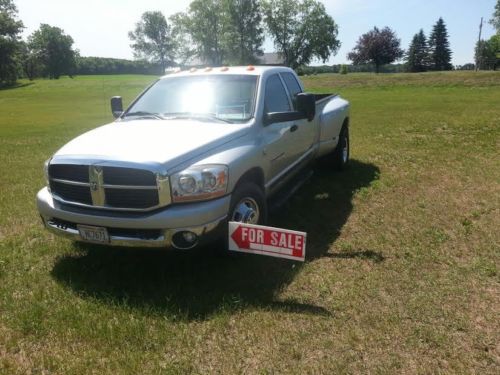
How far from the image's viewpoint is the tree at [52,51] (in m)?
89.3

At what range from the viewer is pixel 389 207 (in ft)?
19.8

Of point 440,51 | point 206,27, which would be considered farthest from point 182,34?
point 440,51

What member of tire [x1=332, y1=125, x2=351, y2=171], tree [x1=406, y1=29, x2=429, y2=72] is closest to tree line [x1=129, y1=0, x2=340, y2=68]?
tree [x1=406, y1=29, x2=429, y2=72]

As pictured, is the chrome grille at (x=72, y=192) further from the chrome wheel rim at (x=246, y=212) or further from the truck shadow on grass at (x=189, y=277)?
the chrome wheel rim at (x=246, y=212)

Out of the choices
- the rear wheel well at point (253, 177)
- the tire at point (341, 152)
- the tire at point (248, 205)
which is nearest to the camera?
the tire at point (248, 205)

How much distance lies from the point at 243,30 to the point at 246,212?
245ft

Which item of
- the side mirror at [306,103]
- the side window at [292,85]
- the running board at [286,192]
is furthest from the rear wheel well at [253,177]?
the side window at [292,85]

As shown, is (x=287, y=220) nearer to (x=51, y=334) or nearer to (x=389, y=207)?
(x=389, y=207)

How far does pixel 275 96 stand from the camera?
543 centimetres

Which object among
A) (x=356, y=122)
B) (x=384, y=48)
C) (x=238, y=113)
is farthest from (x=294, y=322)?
(x=384, y=48)

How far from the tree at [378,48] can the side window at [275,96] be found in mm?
83798

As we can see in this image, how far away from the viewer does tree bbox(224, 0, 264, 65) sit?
240 feet

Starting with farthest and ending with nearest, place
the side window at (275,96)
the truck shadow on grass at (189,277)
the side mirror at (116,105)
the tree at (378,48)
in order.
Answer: the tree at (378,48) < the side mirror at (116,105) < the side window at (275,96) < the truck shadow on grass at (189,277)

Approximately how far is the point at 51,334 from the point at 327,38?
7975 centimetres
